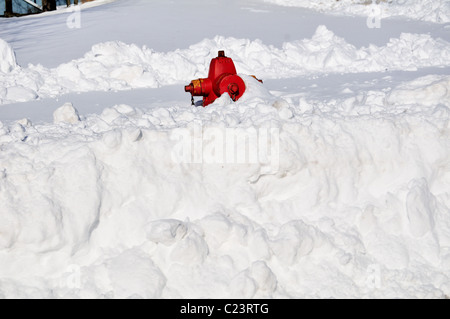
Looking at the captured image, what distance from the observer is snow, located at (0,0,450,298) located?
9.30 ft

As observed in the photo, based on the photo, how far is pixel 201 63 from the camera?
813 centimetres

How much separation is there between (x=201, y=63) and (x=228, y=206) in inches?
206

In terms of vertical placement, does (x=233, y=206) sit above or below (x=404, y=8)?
below

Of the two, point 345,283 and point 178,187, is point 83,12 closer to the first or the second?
point 178,187

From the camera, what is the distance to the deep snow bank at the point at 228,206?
283cm

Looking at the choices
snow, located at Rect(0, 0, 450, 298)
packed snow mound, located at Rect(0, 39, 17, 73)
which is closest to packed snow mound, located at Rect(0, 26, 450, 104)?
packed snow mound, located at Rect(0, 39, 17, 73)

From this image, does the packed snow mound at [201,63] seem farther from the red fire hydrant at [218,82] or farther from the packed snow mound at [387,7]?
the packed snow mound at [387,7]

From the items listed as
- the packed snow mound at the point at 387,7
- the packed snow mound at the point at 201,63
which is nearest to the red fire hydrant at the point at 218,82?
the packed snow mound at the point at 201,63

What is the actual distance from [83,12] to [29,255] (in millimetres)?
11033

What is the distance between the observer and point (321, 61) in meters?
8.32

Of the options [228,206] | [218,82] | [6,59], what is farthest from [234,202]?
[6,59]
